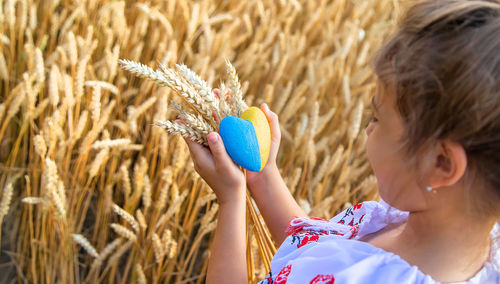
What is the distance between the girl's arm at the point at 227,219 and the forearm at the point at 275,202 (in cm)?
14

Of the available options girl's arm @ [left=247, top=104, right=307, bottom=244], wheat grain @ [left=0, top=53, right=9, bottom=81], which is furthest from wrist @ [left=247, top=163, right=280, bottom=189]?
wheat grain @ [left=0, top=53, right=9, bottom=81]

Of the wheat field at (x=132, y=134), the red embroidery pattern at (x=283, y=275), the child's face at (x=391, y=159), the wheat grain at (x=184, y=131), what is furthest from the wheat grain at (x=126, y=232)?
the child's face at (x=391, y=159)

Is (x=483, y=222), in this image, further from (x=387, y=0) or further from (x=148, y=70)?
(x=387, y=0)

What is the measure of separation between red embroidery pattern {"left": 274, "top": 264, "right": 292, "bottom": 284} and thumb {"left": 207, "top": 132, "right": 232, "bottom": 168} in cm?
19

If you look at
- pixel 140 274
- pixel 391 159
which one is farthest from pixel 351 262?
pixel 140 274

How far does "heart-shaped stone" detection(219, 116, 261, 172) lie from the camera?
2.74ft

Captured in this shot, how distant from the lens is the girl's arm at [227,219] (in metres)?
0.86

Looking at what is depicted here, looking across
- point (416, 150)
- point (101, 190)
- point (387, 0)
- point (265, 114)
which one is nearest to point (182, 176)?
point (101, 190)

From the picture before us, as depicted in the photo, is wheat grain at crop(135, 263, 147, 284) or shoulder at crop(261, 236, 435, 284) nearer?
shoulder at crop(261, 236, 435, 284)

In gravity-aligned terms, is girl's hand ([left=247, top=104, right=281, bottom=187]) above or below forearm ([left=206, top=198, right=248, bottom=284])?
above

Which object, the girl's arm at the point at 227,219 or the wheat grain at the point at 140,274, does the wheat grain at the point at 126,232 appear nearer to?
the wheat grain at the point at 140,274

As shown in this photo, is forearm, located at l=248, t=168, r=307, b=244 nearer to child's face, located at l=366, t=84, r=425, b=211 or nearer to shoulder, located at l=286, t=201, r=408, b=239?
shoulder, located at l=286, t=201, r=408, b=239

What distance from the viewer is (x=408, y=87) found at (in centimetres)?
66

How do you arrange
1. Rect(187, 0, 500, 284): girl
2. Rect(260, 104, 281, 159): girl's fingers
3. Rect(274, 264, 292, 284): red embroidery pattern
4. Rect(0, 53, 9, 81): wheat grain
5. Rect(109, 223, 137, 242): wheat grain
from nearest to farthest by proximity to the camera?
Rect(187, 0, 500, 284): girl, Rect(274, 264, 292, 284): red embroidery pattern, Rect(260, 104, 281, 159): girl's fingers, Rect(109, 223, 137, 242): wheat grain, Rect(0, 53, 9, 81): wheat grain
